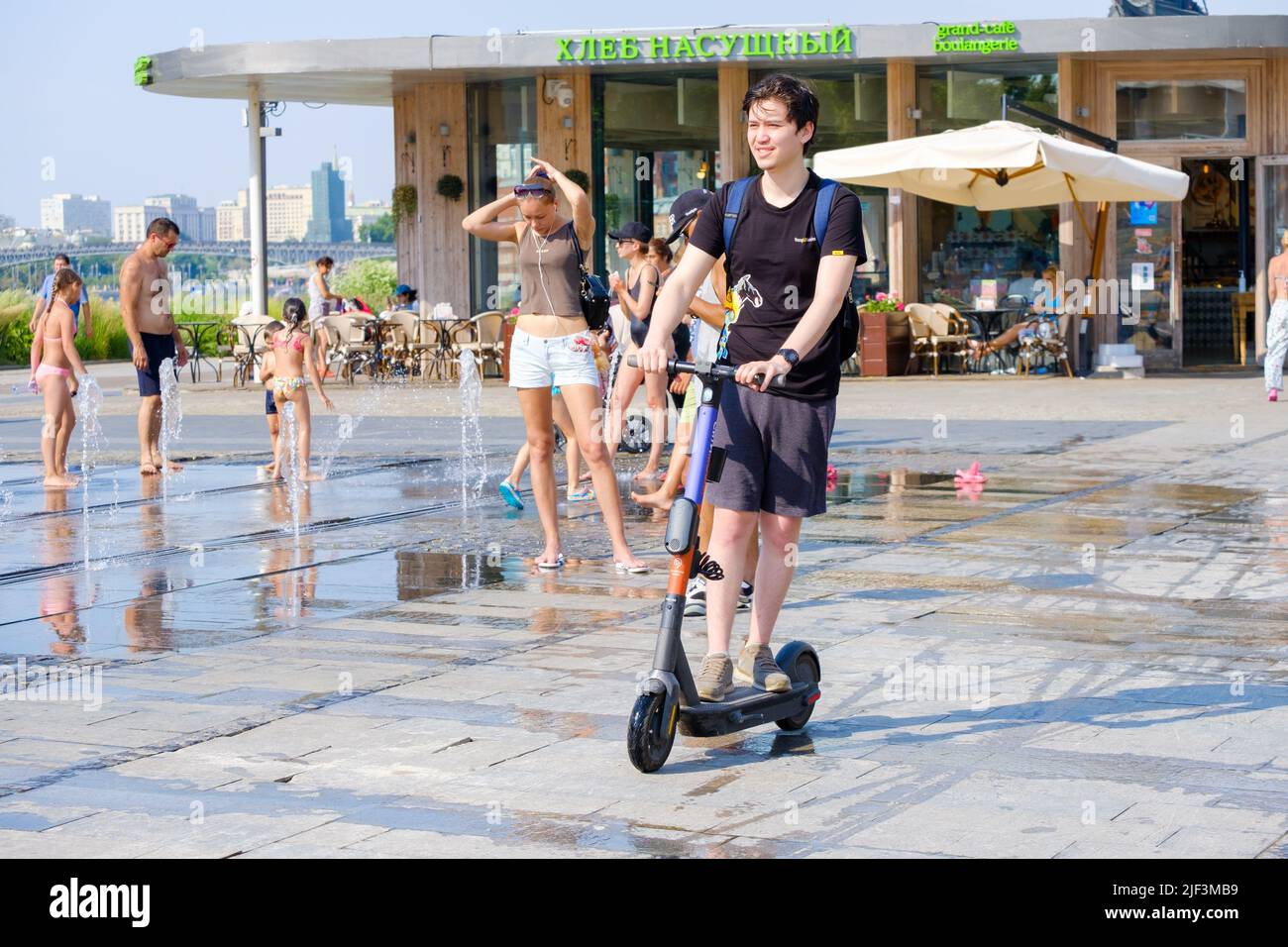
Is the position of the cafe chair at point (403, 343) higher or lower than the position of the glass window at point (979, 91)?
lower

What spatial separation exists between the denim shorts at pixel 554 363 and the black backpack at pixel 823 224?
118 inches

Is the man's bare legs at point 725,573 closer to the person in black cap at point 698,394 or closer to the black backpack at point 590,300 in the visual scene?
the person in black cap at point 698,394

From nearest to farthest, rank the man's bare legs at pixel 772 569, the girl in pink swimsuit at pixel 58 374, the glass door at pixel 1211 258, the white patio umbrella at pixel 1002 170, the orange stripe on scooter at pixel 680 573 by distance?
1. the orange stripe on scooter at pixel 680 573
2. the man's bare legs at pixel 772 569
3. the girl in pink swimsuit at pixel 58 374
4. the white patio umbrella at pixel 1002 170
5. the glass door at pixel 1211 258

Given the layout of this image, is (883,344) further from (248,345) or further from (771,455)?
(771,455)

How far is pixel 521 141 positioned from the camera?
26.3m

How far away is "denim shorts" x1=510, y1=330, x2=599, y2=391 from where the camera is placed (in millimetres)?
8562

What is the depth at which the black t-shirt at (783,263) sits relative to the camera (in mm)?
5379

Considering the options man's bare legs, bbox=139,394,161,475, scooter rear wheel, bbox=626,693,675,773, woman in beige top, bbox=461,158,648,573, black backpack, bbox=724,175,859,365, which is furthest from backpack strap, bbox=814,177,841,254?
man's bare legs, bbox=139,394,161,475

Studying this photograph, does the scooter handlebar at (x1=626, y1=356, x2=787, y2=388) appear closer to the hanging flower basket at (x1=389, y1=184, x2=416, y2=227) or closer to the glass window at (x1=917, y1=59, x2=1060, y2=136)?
the glass window at (x1=917, y1=59, x2=1060, y2=136)

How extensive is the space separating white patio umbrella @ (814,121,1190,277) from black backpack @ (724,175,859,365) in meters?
14.5

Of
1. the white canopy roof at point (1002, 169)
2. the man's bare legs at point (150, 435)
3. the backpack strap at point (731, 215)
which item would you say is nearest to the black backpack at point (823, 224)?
the backpack strap at point (731, 215)
